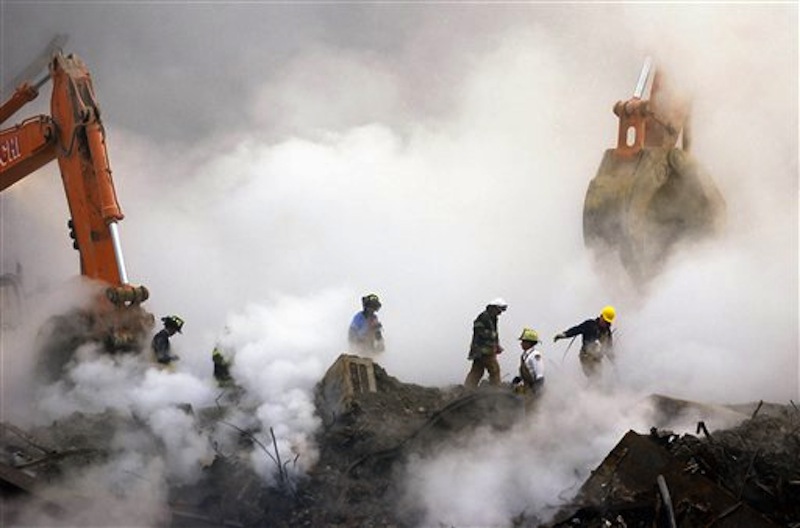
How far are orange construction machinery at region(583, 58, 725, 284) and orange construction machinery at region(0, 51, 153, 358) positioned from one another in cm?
567

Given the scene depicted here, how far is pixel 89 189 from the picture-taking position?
37.3 ft

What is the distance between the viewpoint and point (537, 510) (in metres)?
7.99

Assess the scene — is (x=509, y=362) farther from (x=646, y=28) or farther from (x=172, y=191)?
(x=172, y=191)

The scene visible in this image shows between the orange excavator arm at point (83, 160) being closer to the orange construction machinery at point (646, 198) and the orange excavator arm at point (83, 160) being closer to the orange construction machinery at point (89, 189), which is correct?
the orange construction machinery at point (89, 189)

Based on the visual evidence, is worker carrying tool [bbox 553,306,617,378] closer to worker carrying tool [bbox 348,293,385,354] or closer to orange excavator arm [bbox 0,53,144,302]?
worker carrying tool [bbox 348,293,385,354]

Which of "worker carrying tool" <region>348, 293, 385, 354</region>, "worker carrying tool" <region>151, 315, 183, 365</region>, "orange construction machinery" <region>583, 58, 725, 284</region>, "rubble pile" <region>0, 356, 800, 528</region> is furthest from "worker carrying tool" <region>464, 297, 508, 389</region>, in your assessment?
"worker carrying tool" <region>151, 315, 183, 365</region>

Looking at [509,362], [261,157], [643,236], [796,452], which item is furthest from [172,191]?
[796,452]

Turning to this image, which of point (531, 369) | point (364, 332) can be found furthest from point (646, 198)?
point (364, 332)

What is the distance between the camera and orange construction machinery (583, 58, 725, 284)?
12.8m

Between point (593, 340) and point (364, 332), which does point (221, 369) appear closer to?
point (364, 332)

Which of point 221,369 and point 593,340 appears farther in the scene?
point 221,369

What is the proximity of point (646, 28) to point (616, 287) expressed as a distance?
4.68 m

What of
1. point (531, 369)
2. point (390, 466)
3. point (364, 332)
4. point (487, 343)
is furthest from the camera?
point (364, 332)

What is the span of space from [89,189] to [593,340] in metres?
5.64
